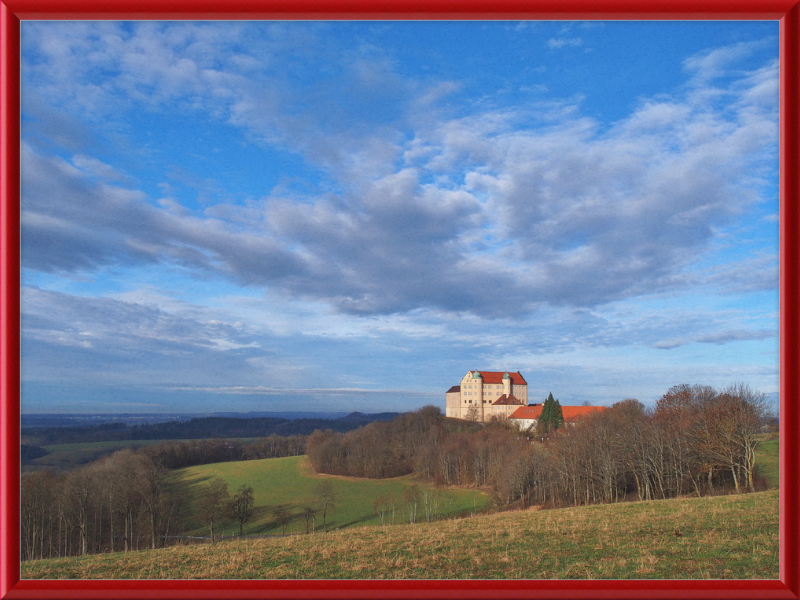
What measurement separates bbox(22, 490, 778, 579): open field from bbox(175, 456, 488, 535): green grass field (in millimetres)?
24213

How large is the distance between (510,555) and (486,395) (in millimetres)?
66262

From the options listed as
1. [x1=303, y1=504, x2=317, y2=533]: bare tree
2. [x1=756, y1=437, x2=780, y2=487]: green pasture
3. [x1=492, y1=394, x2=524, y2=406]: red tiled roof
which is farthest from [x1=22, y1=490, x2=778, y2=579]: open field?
[x1=492, y1=394, x2=524, y2=406]: red tiled roof

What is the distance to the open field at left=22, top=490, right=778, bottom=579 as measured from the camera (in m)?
5.46

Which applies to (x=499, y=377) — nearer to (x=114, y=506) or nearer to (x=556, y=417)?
(x=556, y=417)

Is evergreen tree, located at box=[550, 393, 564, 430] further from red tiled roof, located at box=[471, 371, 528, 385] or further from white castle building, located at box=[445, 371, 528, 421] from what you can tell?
red tiled roof, located at box=[471, 371, 528, 385]

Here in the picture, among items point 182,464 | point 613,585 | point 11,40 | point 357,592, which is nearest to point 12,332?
point 11,40

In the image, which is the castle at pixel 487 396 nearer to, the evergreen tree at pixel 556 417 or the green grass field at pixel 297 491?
the evergreen tree at pixel 556 417

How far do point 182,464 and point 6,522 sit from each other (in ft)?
119

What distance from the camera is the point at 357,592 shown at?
3232mm

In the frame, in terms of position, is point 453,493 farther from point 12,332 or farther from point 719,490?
point 12,332

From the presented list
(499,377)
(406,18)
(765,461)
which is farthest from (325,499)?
(499,377)

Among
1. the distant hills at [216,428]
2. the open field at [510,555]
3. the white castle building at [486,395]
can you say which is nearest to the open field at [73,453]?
the distant hills at [216,428]

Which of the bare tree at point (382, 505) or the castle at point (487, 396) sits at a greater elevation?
the castle at point (487, 396)

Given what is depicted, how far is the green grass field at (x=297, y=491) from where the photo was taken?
32.4 m
